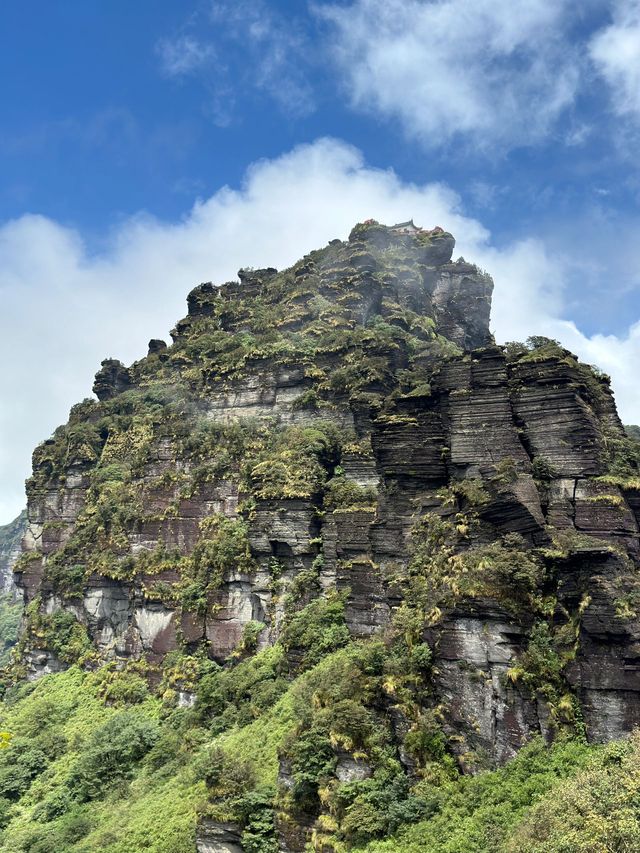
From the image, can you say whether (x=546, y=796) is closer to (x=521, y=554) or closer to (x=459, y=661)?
(x=459, y=661)

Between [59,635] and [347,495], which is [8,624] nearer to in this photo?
[59,635]

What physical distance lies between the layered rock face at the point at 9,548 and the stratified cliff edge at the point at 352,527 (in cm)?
7228

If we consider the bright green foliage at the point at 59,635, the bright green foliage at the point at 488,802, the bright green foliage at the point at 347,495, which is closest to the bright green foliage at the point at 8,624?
the bright green foliage at the point at 59,635

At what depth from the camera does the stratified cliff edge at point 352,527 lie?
20.0 m

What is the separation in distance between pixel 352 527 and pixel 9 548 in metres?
117

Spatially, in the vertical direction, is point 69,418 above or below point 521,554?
above

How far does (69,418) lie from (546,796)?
58582mm

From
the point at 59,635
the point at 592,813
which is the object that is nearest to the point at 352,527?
the point at 592,813

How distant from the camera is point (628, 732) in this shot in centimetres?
1758

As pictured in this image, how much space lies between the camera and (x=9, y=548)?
128500mm

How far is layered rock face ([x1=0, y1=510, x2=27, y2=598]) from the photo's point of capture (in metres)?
122

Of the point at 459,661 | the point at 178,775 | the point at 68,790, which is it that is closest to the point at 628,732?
the point at 459,661

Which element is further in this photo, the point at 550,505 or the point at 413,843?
the point at 550,505

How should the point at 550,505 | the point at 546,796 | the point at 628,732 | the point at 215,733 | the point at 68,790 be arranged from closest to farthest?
the point at 546,796
the point at 628,732
the point at 550,505
the point at 215,733
the point at 68,790
